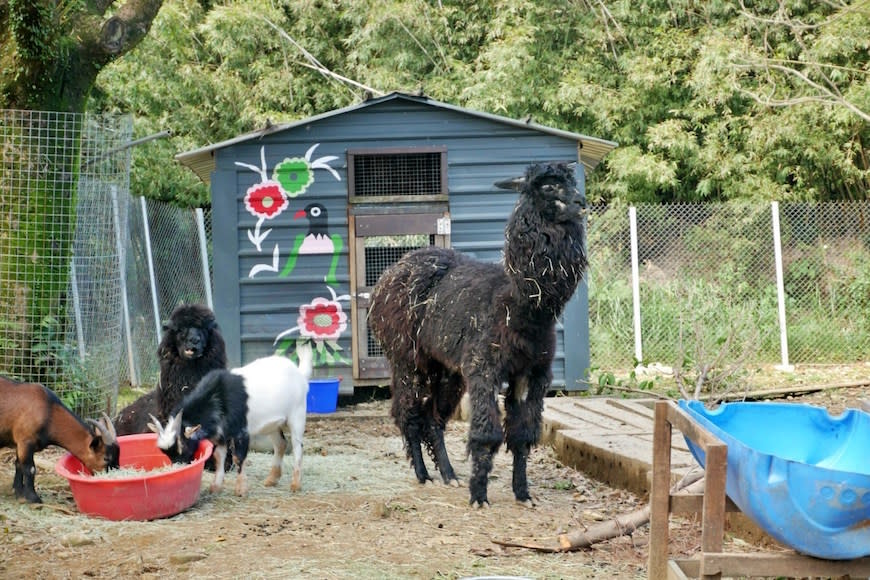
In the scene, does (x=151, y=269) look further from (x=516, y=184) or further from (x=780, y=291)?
(x=780, y=291)

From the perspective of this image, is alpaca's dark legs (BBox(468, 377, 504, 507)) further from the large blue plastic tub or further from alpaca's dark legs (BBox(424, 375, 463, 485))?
the large blue plastic tub

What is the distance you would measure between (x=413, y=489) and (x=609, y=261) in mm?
8658

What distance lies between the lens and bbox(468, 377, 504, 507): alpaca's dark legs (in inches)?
244

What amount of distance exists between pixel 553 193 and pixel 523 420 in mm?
1517

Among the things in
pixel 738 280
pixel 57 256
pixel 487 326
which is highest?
pixel 57 256

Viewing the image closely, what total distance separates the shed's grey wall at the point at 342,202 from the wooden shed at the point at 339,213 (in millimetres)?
11

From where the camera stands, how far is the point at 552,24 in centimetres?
1955

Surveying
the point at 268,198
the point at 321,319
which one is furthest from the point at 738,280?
the point at 268,198

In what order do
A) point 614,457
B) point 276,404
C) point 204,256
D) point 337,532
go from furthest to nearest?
point 204,256, point 614,457, point 276,404, point 337,532

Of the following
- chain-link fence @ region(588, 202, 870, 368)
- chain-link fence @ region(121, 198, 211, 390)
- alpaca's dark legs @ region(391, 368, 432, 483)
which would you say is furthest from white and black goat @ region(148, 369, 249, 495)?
chain-link fence @ region(588, 202, 870, 368)

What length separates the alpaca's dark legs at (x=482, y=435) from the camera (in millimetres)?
6207

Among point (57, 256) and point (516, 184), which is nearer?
point (516, 184)

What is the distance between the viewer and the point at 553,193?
234 inches

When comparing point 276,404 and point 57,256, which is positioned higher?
point 57,256
